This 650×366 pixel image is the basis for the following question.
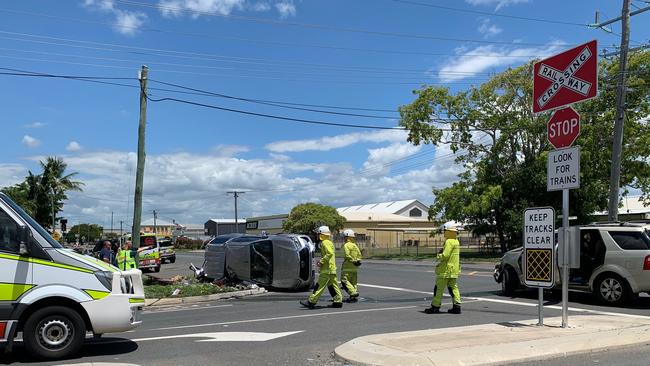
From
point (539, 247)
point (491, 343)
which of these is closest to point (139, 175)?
point (539, 247)

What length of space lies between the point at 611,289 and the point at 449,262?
3.73 m

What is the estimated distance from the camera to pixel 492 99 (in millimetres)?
41125

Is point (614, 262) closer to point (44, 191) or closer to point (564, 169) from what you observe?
point (564, 169)

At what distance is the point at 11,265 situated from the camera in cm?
736

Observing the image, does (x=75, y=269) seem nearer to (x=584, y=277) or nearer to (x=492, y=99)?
(x=584, y=277)

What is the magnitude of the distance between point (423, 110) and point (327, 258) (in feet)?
109

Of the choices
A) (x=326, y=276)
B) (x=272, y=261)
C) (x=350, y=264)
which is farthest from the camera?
(x=272, y=261)

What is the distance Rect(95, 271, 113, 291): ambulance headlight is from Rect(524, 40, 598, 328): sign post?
657 cm

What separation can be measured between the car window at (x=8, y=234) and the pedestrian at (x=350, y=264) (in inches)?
310

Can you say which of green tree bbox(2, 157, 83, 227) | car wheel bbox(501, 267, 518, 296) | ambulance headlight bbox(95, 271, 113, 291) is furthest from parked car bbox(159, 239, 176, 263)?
ambulance headlight bbox(95, 271, 113, 291)

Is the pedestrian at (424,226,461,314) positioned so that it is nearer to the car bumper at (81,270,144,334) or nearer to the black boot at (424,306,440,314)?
the black boot at (424,306,440,314)

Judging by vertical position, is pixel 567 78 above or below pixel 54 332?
above

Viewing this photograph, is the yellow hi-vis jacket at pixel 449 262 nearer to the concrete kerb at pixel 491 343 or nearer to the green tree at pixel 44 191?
the concrete kerb at pixel 491 343

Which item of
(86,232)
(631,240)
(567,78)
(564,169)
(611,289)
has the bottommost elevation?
(86,232)
